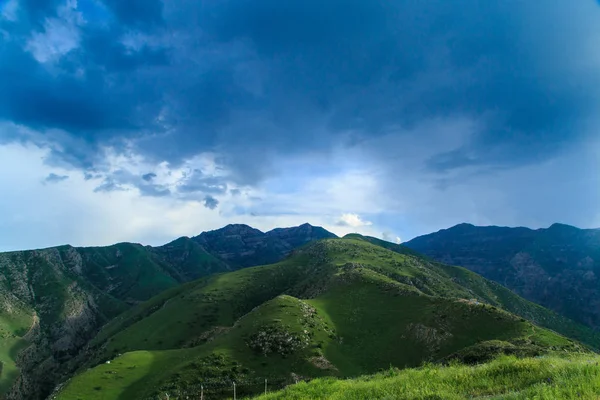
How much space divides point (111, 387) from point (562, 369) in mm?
92036

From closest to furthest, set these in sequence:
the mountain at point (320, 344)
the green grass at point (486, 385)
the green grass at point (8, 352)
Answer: the green grass at point (486, 385)
the mountain at point (320, 344)
the green grass at point (8, 352)

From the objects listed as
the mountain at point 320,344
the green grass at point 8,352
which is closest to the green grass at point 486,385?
the mountain at point 320,344

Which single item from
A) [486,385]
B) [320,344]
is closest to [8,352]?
[320,344]

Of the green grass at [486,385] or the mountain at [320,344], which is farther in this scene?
the mountain at [320,344]

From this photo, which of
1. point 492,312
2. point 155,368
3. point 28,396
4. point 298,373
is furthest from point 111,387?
point 28,396

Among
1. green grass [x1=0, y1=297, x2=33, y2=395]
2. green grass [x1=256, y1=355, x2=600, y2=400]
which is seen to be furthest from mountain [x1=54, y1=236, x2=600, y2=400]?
green grass [x1=0, y1=297, x2=33, y2=395]

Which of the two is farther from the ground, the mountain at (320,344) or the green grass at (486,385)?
the green grass at (486,385)

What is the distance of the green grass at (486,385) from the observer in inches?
474

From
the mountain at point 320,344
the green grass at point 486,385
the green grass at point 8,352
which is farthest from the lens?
the green grass at point 8,352

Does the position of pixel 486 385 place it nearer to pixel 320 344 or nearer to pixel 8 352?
pixel 320 344

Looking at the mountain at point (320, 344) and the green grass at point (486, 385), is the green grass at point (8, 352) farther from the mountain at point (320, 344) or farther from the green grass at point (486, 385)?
the green grass at point (486, 385)

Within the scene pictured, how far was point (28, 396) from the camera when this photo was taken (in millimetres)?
160625

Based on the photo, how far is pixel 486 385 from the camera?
15.4 m

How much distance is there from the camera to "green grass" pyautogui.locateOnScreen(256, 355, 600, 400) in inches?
474
